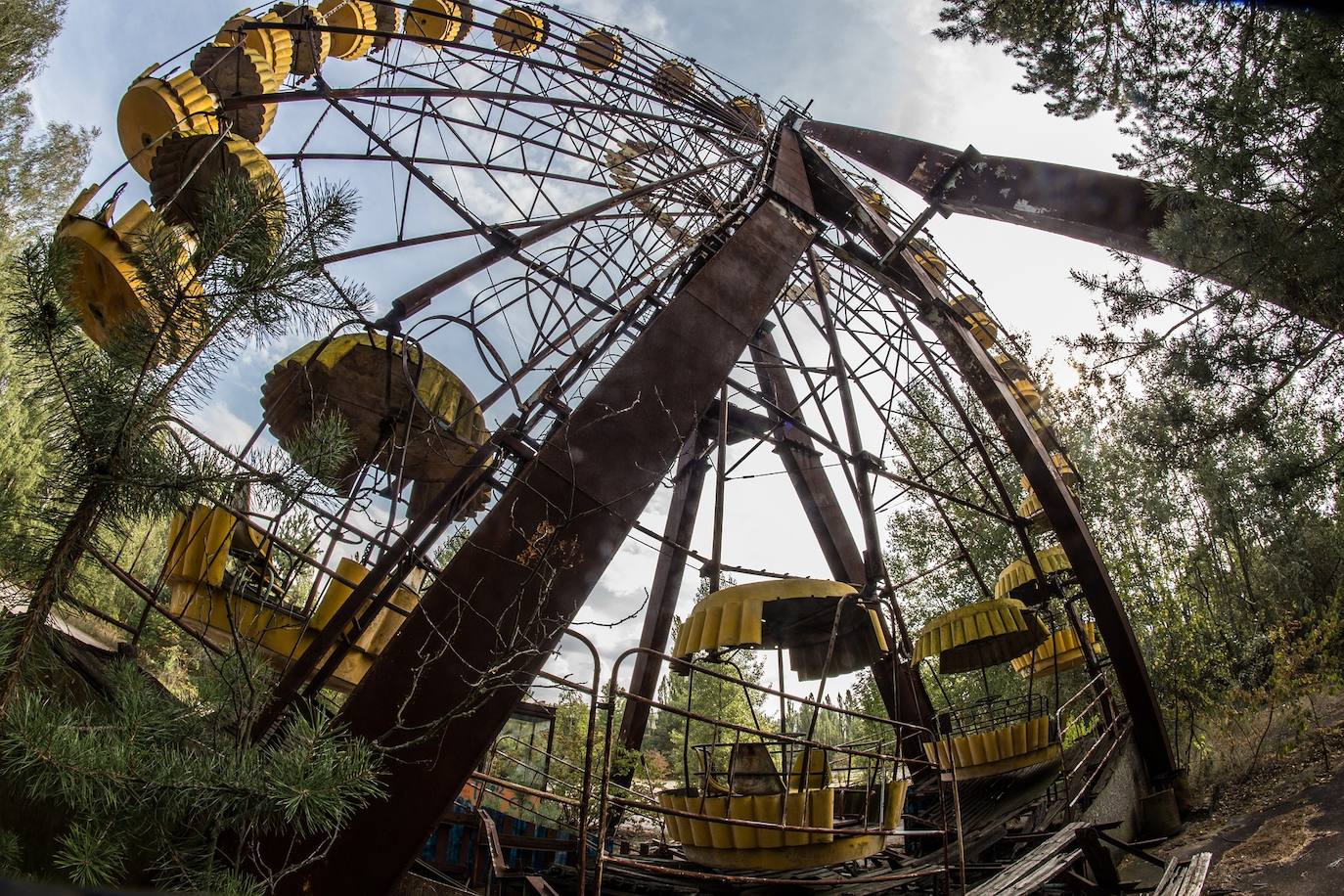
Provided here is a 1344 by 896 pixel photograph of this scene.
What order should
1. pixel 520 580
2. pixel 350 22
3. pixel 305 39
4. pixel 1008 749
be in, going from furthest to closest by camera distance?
pixel 350 22
pixel 1008 749
pixel 305 39
pixel 520 580

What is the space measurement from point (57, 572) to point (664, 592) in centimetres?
856

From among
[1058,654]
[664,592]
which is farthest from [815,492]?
[1058,654]

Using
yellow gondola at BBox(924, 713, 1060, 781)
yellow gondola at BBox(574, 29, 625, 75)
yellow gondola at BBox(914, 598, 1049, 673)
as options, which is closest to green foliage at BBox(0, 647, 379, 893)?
yellow gondola at BBox(914, 598, 1049, 673)

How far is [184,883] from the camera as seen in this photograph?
213cm

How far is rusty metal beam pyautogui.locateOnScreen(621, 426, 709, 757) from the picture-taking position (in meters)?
10.1

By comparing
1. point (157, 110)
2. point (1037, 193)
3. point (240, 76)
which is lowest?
point (157, 110)

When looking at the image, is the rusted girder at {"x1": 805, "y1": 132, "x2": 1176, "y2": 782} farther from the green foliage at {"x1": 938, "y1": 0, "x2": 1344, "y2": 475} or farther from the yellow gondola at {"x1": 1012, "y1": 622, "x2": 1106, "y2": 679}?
the green foliage at {"x1": 938, "y1": 0, "x2": 1344, "y2": 475}

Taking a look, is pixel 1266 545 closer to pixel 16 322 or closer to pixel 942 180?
pixel 942 180

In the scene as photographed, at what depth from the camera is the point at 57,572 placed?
1.91m

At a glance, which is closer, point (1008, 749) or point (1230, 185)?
point (1230, 185)

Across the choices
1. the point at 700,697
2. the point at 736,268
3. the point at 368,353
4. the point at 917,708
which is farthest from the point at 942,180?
the point at 700,697

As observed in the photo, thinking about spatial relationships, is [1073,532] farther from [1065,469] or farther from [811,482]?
[811,482]

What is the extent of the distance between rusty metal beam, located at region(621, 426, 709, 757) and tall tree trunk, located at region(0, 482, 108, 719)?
26.4 feet

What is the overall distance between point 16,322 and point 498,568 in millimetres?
3344
